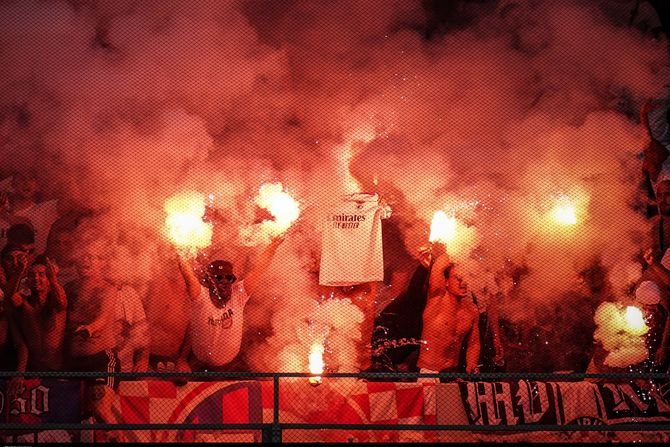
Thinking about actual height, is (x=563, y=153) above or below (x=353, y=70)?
below

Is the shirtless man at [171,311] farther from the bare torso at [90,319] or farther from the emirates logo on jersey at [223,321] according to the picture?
the bare torso at [90,319]

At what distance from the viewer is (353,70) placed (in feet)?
32.1

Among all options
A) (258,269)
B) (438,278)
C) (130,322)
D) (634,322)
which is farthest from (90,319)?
(634,322)

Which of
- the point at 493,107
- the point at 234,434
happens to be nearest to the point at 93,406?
the point at 234,434

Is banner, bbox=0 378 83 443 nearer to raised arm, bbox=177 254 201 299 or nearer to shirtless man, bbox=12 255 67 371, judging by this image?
shirtless man, bbox=12 255 67 371

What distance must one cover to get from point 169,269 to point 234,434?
1791 millimetres

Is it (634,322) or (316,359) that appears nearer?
(316,359)

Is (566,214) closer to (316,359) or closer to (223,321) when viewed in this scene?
(316,359)

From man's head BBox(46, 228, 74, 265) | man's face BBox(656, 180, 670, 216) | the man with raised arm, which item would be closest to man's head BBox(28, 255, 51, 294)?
man's head BBox(46, 228, 74, 265)

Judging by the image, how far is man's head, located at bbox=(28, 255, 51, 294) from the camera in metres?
9.08

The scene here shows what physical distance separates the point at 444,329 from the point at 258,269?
1.87 metres

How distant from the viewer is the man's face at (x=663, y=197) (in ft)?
31.3

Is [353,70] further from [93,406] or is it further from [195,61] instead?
[93,406]

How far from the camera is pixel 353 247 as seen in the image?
936 cm
